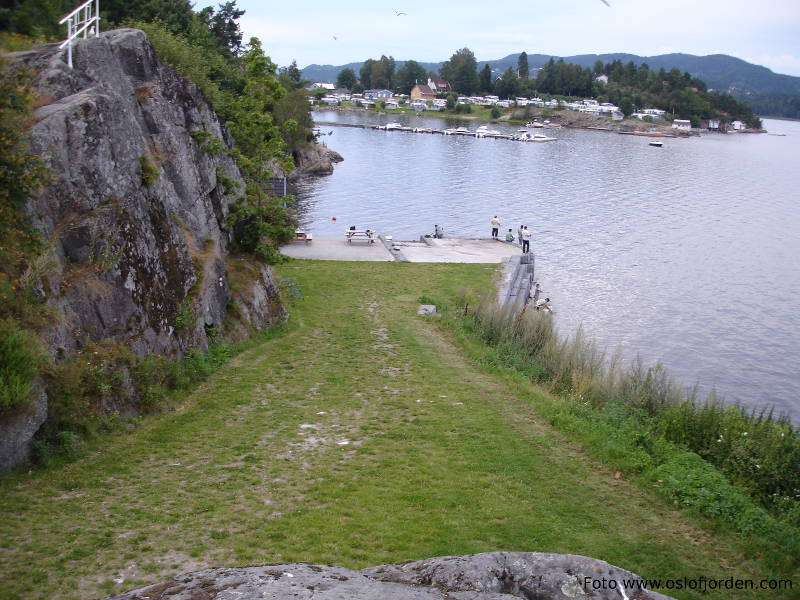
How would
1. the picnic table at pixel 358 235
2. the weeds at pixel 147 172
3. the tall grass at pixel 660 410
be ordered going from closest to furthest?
the tall grass at pixel 660 410 < the weeds at pixel 147 172 < the picnic table at pixel 358 235

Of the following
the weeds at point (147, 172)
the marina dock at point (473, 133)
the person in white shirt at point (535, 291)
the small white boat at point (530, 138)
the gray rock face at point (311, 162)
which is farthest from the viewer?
the marina dock at point (473, 133)

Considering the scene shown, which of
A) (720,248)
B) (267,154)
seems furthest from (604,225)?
(267,154)

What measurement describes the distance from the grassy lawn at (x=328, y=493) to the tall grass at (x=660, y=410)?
1907mm

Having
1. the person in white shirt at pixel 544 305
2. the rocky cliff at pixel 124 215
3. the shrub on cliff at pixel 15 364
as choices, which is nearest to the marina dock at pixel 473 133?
the person in white shirt at pixel 544 305

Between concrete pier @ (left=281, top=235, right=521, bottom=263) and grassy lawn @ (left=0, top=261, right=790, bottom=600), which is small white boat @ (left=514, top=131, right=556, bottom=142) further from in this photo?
grassy lawn @ (left=0, top=261, right=790, bottom=600)

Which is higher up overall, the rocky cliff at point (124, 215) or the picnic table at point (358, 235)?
the rocky cliff at point (124, 215)

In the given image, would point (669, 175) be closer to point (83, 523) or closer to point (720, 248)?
point (720, 248)

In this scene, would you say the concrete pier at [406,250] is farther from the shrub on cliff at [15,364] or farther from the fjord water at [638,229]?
the shrub on cliff at [15,364]

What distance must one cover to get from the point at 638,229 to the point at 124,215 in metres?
45.9

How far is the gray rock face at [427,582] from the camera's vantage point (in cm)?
542

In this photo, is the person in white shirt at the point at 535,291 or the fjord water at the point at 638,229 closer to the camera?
the fjord water at the point at 638,229

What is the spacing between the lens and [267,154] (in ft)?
72.5

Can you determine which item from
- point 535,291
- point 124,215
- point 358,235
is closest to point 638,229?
point 535,291

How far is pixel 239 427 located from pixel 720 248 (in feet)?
146
